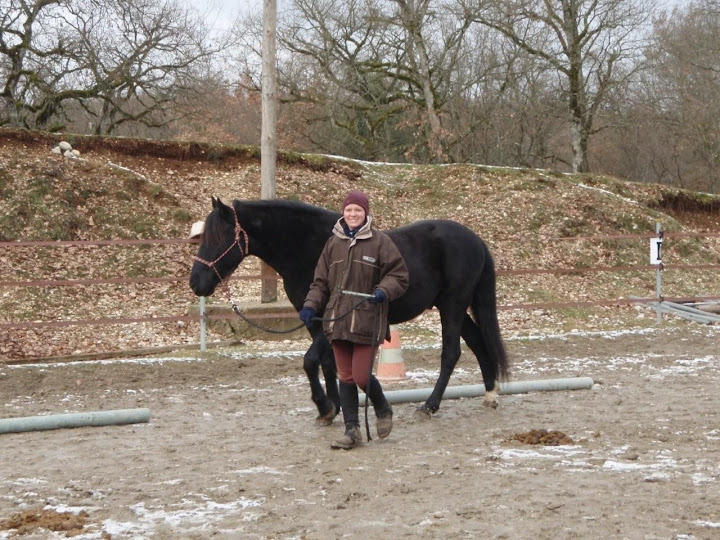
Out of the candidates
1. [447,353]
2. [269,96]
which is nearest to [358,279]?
[447,353]

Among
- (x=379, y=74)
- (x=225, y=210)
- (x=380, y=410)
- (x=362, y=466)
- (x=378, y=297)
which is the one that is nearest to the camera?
(x=362, y=466)

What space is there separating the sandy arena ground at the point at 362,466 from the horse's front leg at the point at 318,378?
0.12 meters

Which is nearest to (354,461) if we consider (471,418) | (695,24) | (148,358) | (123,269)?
(471,418)

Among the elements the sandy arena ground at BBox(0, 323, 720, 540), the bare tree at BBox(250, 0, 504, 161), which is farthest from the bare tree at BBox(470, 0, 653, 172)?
the sandy arena ground at BBox(0, 323, 720, 540)

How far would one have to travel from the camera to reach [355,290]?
5367 mm

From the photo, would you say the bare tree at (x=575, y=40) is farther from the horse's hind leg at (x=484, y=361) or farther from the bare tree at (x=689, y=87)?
the horse's hind leg at (x=484, y=361)

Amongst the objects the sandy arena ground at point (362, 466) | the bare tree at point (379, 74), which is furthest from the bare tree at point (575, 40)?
the sandy arena ground at point (362, 466)

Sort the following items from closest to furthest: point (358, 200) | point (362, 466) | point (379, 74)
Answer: point (362, 466) < point (358, 200) < point (379, 74)

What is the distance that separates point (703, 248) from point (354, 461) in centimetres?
1687

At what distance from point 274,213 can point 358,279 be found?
3.68ft

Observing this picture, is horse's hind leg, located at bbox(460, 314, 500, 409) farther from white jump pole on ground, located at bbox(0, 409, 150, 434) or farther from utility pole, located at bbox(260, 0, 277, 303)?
utility pole, located at bbox(260, 0, 277, 303)

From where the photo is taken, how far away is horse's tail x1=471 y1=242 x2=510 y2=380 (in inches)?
270

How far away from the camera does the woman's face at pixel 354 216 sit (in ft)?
17.5

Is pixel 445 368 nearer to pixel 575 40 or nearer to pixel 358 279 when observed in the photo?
pixel 358 279
